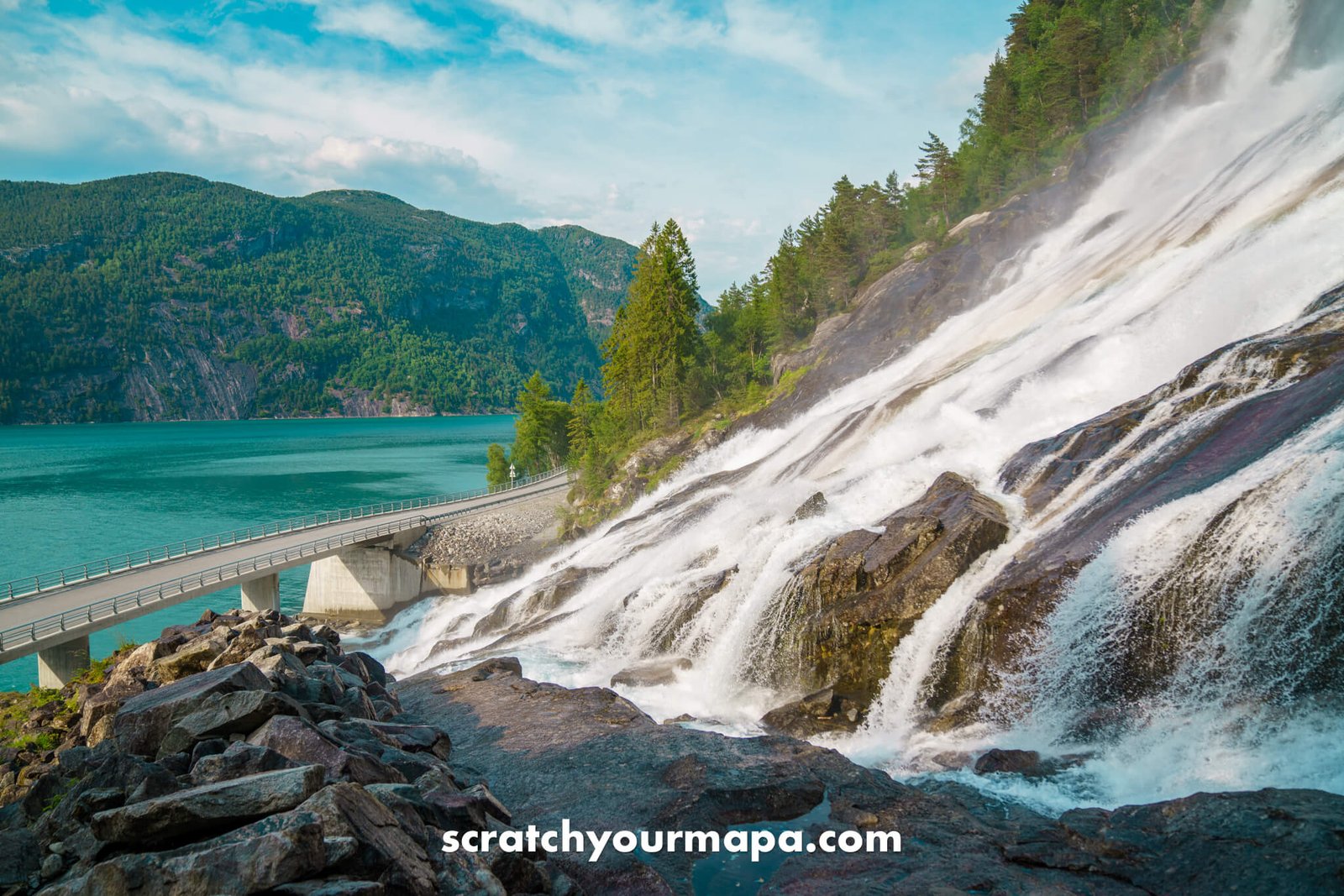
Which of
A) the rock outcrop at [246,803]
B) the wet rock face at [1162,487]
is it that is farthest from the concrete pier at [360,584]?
the wet rock face at [1162,487]

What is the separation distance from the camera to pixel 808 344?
60.0m

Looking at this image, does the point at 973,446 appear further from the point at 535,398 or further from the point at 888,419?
the point at 535,398

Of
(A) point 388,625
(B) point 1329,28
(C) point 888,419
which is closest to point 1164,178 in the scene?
(B) point 1329,28

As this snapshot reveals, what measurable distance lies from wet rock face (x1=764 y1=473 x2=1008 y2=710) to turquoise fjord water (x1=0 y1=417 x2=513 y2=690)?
120 feet

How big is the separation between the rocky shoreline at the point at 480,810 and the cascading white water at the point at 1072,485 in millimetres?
2292

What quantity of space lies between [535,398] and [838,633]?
237ft

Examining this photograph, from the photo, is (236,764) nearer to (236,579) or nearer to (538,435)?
(236,579)

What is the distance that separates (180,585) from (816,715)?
1240 inches

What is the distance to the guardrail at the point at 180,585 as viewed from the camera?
1217 inches

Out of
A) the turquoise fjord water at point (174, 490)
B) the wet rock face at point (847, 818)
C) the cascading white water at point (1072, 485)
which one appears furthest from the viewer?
the turquoise fjord water at point (174, 490)

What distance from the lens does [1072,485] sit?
2177 centimetres

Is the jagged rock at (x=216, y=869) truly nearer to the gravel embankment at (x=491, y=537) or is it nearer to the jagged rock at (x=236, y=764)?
the jagged rock at (x=236, y=764)

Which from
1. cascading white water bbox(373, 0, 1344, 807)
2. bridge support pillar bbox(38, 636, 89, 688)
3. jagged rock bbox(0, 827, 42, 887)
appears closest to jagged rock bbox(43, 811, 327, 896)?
jagged rock bbox(0, 827, 42, 887)

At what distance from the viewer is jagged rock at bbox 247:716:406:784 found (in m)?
11.8
